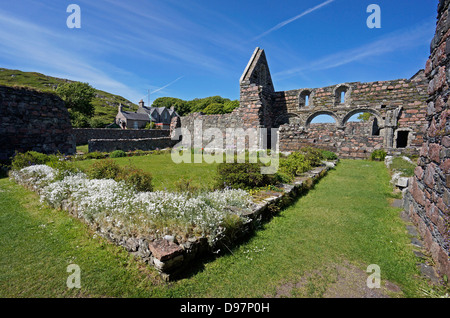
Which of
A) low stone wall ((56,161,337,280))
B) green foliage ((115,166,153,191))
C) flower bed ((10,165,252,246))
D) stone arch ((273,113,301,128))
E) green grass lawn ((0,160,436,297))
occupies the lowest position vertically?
green grass lawn ((0,160,436,297))

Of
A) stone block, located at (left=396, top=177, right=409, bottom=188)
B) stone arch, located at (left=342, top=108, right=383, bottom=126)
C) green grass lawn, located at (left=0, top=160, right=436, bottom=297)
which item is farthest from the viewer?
stone arch, located at (left=342, top=108, right=383, bottom=126)

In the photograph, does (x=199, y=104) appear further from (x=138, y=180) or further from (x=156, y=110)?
(x=138, y=180)

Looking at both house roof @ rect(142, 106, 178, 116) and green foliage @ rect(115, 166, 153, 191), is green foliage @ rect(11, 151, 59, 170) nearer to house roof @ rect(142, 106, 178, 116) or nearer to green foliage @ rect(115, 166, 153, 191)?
green foliage @ rect(115, 166, 153, 191)

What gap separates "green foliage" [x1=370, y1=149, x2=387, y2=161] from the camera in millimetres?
13216

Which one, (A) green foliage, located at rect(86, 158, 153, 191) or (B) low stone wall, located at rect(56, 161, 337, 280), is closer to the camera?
(B) low stone wall, located at rect(56, 161, 337, 280)

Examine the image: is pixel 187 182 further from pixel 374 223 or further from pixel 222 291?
pixel 374 223

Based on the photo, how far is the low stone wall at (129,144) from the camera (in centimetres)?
1723

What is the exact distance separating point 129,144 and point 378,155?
64.2ft

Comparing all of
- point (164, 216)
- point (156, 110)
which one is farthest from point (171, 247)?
point (156, 110)

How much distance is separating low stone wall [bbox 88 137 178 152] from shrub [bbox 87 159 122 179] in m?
12.2

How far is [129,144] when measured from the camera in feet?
63.4

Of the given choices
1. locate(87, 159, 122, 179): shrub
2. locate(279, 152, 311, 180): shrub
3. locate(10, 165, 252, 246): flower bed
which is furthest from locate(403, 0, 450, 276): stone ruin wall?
locate(87, 159, 122, 179): shrub

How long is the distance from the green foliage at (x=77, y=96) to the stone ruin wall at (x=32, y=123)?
43237 millimetres

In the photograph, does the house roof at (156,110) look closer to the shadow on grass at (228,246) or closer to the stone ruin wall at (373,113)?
the stone ruin wall at (373,113)
